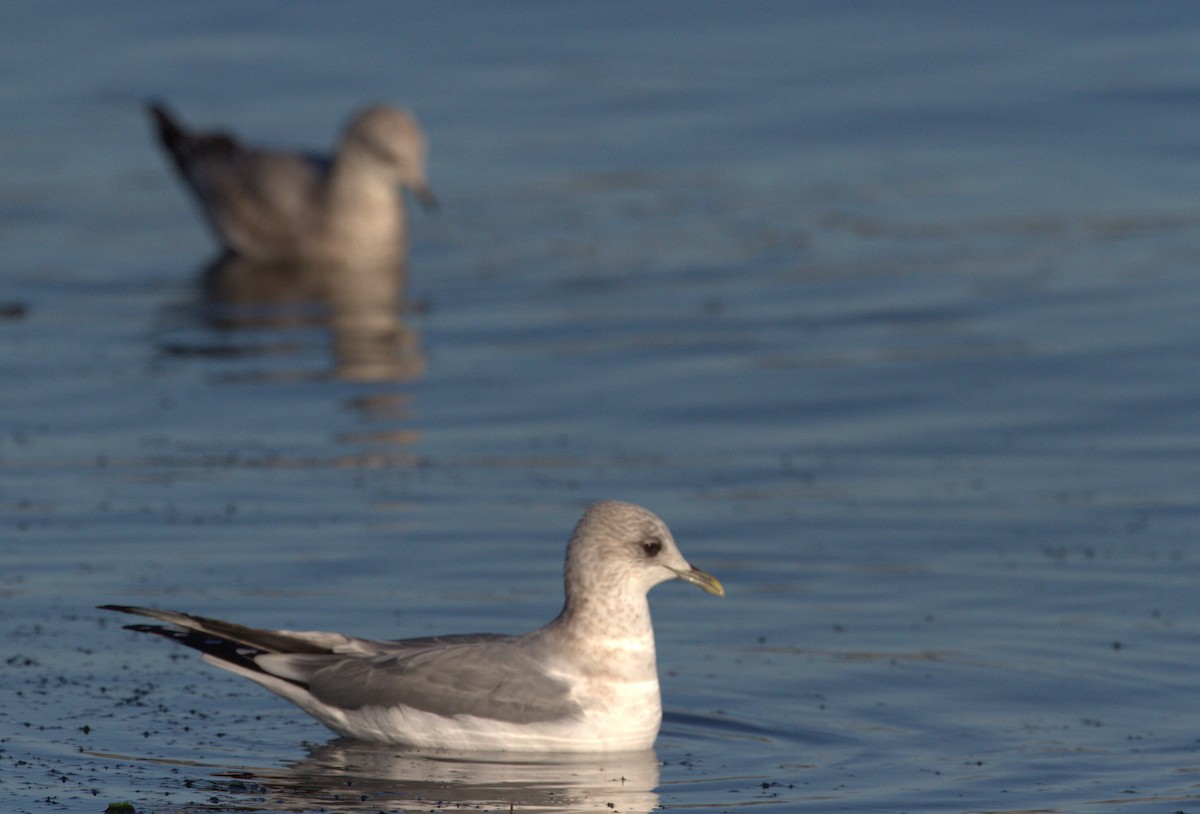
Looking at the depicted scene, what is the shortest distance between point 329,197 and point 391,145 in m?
0.73

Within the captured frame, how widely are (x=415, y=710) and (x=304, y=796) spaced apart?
85 centimetres

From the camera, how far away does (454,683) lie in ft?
30.4

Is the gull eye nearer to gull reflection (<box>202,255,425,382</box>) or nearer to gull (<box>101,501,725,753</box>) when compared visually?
gull (<box>101,501,725,753</box>)

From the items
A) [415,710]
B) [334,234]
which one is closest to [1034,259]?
[334,234]

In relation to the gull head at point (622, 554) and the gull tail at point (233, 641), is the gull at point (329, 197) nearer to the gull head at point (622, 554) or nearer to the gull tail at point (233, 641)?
the gull tail at point (233, 641)

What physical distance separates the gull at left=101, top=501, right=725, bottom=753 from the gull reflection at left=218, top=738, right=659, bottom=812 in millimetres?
93

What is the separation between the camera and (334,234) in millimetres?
20719

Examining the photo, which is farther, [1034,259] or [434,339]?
[1034,259]

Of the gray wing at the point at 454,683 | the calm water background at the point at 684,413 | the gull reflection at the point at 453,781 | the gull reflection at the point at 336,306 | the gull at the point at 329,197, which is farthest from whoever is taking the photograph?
the gull at the point at 329,197

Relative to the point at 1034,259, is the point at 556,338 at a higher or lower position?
lower

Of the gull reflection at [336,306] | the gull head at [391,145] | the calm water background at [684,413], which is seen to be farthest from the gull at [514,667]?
the gull head at [391,145]

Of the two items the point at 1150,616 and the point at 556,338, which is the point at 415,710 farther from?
the point at 556,338

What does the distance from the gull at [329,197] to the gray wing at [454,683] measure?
11.5 metres

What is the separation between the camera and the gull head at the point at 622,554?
946 centimetres
